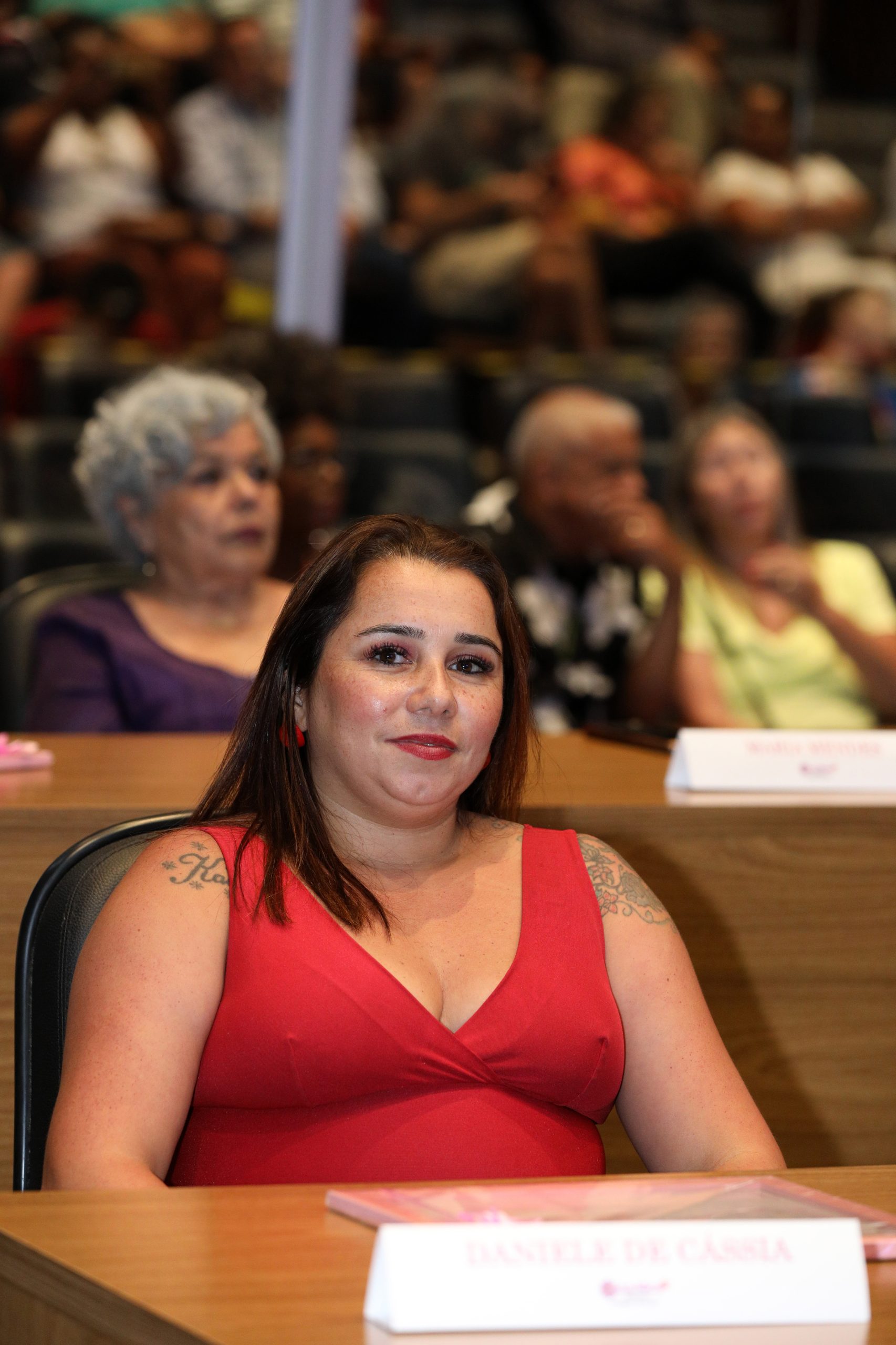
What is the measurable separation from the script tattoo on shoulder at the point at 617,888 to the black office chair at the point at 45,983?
0.39 metres

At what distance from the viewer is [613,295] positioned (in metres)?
4.70

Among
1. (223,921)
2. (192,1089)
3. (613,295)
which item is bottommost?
(192,1089)

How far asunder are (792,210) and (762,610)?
6.40 feet

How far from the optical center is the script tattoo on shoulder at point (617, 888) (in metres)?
1.42

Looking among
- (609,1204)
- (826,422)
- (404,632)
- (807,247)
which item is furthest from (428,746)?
(807,247)

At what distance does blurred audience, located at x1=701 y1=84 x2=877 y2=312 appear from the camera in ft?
15.2

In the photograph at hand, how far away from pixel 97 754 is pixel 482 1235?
121cm

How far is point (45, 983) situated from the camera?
135cm

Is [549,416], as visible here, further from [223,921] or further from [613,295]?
[223,921]

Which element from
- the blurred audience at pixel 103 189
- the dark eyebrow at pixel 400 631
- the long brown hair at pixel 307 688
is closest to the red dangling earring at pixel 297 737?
the long brown hair at pixel 307 688

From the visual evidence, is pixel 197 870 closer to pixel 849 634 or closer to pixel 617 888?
pixel 617 888

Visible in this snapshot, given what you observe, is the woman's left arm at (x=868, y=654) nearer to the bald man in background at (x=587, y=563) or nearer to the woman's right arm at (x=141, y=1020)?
the bald man in background at (x=587, y=563)

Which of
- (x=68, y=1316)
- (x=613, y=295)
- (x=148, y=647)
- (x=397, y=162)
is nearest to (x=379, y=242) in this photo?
(x=397, y=162)

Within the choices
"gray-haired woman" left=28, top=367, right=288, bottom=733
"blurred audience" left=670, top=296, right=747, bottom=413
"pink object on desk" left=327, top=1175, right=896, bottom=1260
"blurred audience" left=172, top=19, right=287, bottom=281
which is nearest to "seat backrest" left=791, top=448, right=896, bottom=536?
"blurred audience" left=670, top=296, right=747, bottom=413
